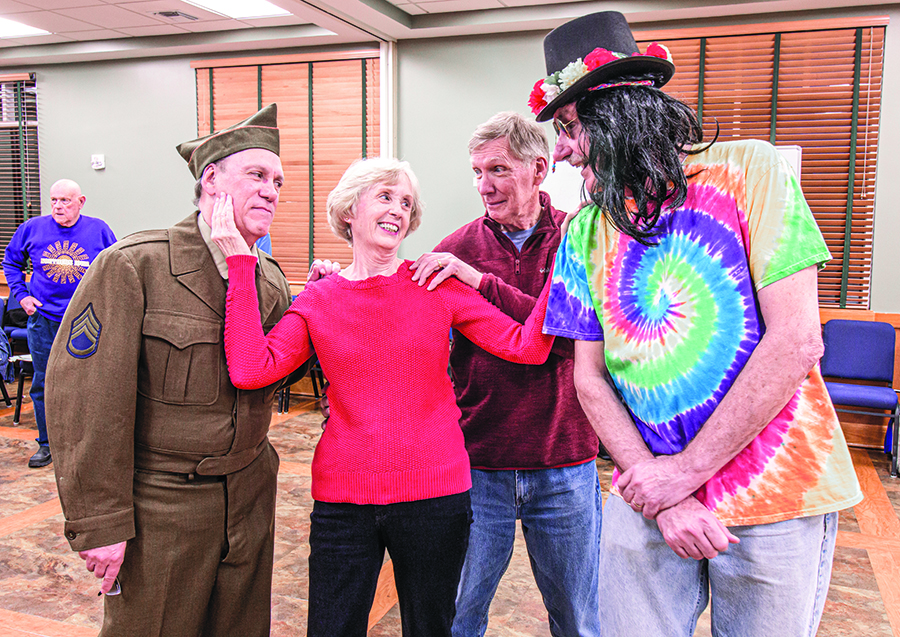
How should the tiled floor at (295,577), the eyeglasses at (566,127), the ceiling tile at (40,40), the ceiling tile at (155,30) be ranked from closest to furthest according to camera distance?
the eyeglasses at (566,127) → the tiled floor at (295,577) → the ceiling tile at (155,30) → the ceiling tile at (40,40)

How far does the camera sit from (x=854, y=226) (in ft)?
17.3

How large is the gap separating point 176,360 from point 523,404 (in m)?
0.92

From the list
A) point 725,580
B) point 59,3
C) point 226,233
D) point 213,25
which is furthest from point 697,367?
point 59,3

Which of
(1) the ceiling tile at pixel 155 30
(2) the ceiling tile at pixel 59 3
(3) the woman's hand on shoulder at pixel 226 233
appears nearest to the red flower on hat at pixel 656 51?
(3) the woman's hand on shoulder at pixel 226 233

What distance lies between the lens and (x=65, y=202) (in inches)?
180

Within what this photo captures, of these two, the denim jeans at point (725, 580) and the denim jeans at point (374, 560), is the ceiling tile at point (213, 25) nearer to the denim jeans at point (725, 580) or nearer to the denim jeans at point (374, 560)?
the denim jeans at point (374, 560)

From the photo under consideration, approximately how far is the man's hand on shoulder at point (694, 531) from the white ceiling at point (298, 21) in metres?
4.90

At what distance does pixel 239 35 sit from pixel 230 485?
227 inches

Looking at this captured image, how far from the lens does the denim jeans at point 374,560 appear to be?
5.10 ft

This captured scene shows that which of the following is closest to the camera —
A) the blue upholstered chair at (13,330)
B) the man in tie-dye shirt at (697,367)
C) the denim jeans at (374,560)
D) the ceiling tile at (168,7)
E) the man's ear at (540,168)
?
the man in tie-dye shirt at (697,367)

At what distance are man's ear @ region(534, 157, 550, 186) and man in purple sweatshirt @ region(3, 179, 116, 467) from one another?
3617mm

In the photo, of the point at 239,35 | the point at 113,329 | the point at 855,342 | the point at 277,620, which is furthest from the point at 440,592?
the point at 239,35

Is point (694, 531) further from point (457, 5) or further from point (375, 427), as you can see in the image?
point (457, 5)

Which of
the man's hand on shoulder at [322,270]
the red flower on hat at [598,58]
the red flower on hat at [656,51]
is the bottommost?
the man's hand on shoulder at [322,270]
